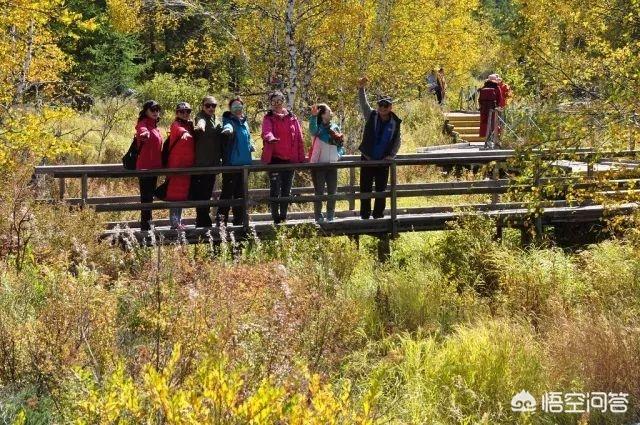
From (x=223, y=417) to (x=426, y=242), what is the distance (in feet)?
29.0

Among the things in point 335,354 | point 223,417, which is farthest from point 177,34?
point 223,417

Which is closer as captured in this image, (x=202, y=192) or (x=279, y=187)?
(x=202, y=192)

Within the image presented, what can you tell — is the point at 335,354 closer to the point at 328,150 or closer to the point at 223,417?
the point at 223,417

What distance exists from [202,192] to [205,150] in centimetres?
53

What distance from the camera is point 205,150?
10.2 metres

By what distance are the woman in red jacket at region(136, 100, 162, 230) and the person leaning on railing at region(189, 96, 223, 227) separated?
1.41 feet

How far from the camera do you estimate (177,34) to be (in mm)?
33281

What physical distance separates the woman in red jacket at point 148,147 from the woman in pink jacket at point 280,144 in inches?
47.4

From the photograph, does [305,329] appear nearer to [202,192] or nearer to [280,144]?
[202,192]

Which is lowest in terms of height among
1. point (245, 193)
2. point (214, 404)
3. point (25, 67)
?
point (214, 404)

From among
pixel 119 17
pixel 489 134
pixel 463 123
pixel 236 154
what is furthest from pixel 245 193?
pixel 119 17

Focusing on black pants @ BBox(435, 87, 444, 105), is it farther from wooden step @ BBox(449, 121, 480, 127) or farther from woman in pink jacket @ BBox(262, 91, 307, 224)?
woman in pink jacket @ BBox(262, 91, 307, 224)

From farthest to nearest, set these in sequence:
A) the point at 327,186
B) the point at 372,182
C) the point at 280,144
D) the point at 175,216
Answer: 1. the point at 372,182
2. the point at 327,186
3. the point at 280,144
4. the point at 175,216

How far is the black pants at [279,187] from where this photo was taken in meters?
10.6
